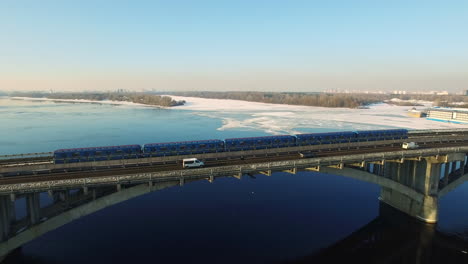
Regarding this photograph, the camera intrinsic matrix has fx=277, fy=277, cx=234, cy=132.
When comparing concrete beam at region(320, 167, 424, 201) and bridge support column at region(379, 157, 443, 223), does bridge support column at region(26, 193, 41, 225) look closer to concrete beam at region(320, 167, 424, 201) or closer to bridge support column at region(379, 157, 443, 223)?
concrete beam at region(320, 167, 424, 201)

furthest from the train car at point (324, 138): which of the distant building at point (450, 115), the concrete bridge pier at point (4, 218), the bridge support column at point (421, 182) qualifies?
the distant building at point (450, 115)

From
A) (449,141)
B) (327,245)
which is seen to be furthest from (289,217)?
(449,141)

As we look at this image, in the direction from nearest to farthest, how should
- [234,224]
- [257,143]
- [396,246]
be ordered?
[396,246]
[234,224]
[257,143]

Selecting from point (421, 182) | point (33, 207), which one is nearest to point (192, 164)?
point (33, 207)

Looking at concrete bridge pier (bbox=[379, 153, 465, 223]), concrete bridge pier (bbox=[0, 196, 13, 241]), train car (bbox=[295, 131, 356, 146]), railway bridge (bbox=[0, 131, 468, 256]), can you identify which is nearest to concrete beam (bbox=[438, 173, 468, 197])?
railway bridge (bbox=[0, 131, 468, 256])

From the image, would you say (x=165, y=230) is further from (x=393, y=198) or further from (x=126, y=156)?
(x=393, y=198)

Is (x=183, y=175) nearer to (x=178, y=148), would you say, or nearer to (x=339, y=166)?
(x=178, y=148)

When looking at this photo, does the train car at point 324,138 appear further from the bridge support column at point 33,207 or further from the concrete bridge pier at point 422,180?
the bridge support column at point 33,207
